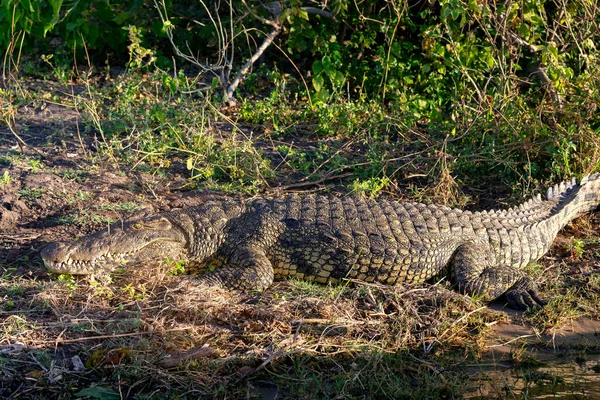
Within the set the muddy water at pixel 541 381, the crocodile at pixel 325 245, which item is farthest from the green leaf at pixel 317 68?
the muddy water at pixel 541 381

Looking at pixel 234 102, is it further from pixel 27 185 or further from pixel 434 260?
pixel 434 260

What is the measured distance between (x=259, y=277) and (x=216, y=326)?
714mm

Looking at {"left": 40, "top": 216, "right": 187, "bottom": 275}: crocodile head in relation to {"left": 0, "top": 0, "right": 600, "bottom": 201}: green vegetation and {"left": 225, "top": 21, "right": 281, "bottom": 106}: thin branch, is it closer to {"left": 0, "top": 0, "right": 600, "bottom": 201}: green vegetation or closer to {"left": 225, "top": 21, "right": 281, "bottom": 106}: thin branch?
{"left": 0, "top": 0, "right": 600, "bottom": 201}: green vegetation

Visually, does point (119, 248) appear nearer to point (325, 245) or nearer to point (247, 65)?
point (325, 245)

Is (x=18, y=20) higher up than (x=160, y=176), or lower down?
higher up

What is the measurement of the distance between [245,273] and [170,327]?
3.00ft

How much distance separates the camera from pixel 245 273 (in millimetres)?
5520

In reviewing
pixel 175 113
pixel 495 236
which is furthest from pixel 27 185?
pixel 495 236

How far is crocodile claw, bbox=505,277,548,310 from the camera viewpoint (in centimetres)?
554

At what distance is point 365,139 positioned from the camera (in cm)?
769

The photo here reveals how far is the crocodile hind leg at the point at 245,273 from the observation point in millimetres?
5473

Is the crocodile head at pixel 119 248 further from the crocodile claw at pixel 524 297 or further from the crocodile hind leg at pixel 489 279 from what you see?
the crocodile claw at pixel 524 297

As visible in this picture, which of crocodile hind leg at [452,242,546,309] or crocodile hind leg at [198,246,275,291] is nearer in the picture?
crocodile hind leg at [198,246,275,291]

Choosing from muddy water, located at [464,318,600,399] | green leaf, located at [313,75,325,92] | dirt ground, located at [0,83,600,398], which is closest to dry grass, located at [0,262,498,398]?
dirt ground, located at [0,83,600,398]
